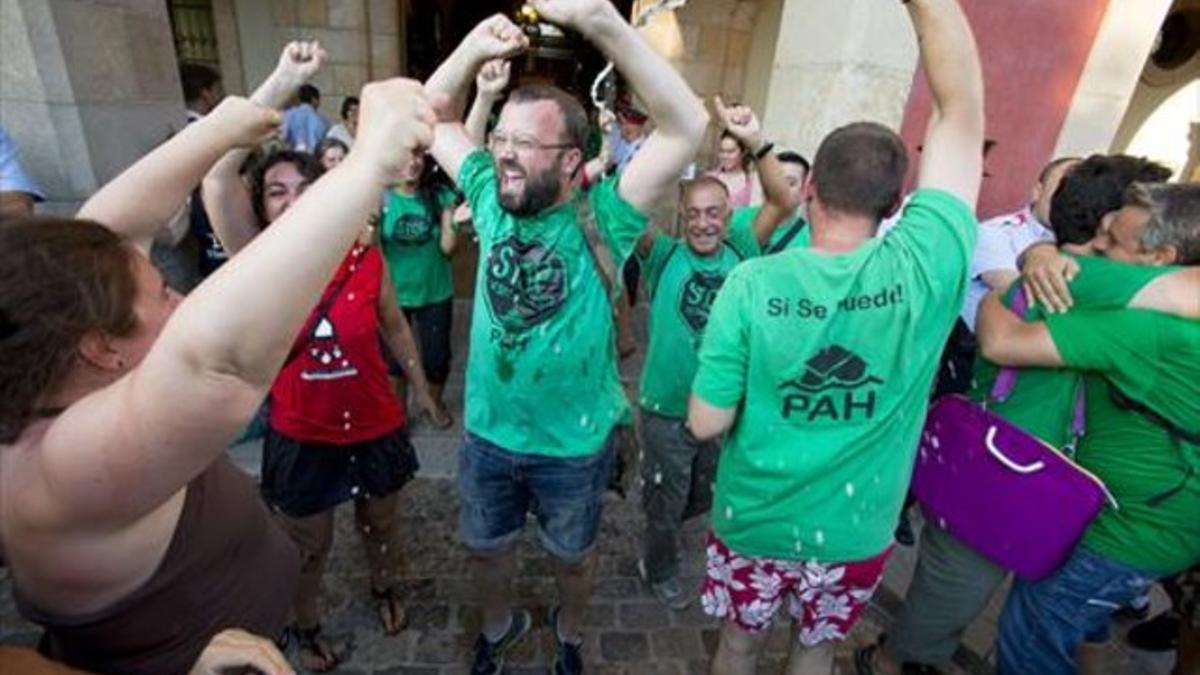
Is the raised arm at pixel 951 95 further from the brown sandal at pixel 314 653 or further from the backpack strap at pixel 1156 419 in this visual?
the brown sandal at pixel 314 653

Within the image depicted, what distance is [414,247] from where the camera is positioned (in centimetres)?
420

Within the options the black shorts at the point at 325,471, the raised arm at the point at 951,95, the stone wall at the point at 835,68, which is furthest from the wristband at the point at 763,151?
the stone wall at the point at 835,68

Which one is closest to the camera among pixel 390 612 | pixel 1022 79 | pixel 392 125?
pixel 392 125

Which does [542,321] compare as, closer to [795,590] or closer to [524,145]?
[524,145]

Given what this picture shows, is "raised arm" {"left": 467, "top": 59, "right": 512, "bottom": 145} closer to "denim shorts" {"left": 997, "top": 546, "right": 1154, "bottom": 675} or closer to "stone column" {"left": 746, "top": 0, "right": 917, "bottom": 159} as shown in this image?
"denim shorts" {"left": 997, "top": 546, "right": 1154, "bottom": 675}

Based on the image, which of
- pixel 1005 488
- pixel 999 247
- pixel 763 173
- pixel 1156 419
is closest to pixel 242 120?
pixel 763 173

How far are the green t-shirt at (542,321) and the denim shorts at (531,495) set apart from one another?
0.06m

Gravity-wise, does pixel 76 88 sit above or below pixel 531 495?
above

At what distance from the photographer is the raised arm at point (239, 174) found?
6.04ft

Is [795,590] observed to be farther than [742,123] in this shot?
No

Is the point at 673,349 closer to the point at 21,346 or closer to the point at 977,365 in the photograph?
the point at 977,365

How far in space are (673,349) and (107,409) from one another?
2.36 metres

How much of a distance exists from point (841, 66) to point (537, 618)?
182 inches

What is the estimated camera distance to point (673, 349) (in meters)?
3.00
